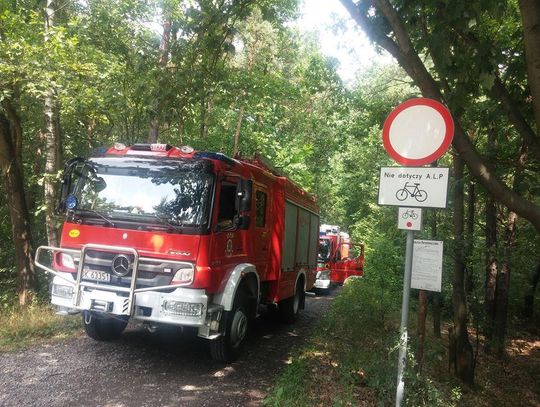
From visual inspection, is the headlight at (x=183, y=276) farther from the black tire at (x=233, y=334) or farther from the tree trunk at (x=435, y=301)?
the tree trunk at (x=435, y=301)

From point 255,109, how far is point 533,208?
1376 centimetres

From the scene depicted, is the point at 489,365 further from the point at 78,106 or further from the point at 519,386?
the point at 78,106

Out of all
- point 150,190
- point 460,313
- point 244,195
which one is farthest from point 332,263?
point 150,190

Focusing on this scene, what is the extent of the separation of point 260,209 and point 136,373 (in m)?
3.01

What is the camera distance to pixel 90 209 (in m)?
5.90

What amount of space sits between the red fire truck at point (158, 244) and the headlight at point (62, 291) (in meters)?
0.01

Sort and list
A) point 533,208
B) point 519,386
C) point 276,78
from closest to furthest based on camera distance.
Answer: point 533,208, point 519,386, point 276,78

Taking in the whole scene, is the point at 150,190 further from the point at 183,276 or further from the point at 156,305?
the point at 156,305

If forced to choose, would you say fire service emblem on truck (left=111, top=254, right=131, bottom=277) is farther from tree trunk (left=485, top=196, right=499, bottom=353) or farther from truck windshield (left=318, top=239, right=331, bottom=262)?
truck windshield (left=318, top=239, right=331, bottom=262)

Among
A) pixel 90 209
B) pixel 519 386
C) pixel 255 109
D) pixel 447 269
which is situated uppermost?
pixel 255 109

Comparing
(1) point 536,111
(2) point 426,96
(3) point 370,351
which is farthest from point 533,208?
(3) point 370,351

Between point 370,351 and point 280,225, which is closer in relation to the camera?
point 370,351

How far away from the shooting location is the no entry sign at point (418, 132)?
3.82m

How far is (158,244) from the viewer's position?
5.50 meters
